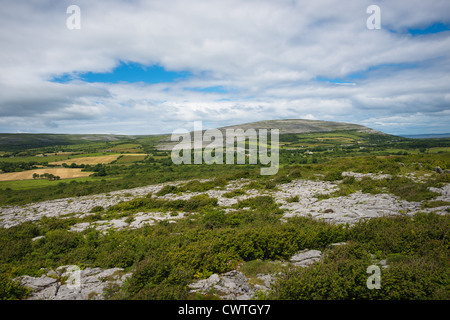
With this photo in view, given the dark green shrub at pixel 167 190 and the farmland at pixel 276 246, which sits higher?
the farmland at pixel 276 246

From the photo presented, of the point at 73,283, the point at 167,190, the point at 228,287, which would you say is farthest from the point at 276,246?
the point at 167,190

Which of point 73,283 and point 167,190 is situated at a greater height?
point 73,283

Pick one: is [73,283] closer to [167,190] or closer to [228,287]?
[228,287]

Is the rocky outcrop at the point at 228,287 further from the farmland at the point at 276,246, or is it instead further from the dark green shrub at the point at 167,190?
the dark green shrub at the point at 167,190

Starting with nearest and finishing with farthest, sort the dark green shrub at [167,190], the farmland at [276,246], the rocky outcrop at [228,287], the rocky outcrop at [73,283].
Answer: the farmland at [276,246], the rocky outcrop at [228,287], the rocky outcrop at [73,283], the dark green shrub at [167,190]

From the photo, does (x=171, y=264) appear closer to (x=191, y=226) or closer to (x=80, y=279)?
(x=80, y=279)

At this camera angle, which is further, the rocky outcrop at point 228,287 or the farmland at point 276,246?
the rocky outcrop at point 228,287

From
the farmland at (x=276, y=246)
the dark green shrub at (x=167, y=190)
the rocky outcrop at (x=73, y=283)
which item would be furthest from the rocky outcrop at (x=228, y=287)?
the dark green shrub at (x=167, y=190)

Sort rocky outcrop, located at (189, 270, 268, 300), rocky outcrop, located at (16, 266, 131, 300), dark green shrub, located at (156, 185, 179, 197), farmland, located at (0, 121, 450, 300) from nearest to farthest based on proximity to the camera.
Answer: farmland, located at (0, 121, 450, 300)
rocky outcrop, located at (189, 270, 268, 300)
rocky outcrop, located at (16, 266, 131, 300)
dark green shrub, located at (156, 185, 179, 197)

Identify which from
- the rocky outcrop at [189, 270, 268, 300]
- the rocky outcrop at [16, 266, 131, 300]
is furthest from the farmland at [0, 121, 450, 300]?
the rocky outcrop at [16, 266, 131, 300]

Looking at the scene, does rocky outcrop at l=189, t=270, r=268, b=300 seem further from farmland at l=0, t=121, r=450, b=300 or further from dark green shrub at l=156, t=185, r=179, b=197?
dark green shrub at l=156, t=185, r=179, b=197
